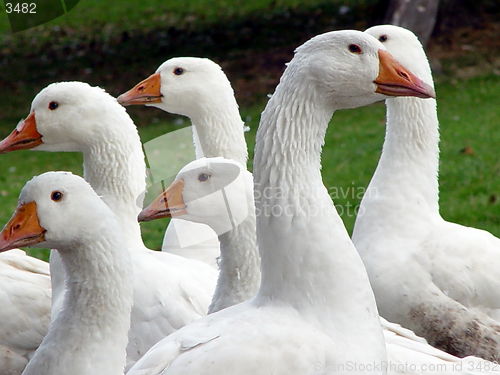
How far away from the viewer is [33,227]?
3.41 meters

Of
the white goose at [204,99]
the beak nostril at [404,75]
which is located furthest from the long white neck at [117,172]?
the beak nostril at [404,75]

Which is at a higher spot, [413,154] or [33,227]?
[33,227]

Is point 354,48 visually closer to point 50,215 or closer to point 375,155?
point 50,215

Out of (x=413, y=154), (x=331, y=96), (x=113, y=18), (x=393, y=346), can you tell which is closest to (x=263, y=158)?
(x=331, y=96)

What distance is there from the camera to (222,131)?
530 centimetres

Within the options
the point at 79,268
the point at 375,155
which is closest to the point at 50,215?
the point at 79,268

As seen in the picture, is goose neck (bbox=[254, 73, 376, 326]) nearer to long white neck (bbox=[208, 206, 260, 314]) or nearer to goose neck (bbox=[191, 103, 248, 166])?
long white neck (bbox=[208, 206, 260, 314])

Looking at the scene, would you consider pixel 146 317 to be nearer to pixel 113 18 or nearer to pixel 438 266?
pixel 438 266

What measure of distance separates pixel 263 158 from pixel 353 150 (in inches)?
284

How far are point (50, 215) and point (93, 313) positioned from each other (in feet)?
1.61

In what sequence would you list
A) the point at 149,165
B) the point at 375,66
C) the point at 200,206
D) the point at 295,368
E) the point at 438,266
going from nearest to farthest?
the point at 295,368 < the point at 375,66 < the point at 200,206 < the point at 438,266 < the point at 149,165

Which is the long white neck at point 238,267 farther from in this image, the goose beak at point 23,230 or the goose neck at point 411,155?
the goose neck at point 411,155

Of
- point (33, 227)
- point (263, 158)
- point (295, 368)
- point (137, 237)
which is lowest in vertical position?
point (137, 237)

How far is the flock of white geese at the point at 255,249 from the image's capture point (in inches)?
120
